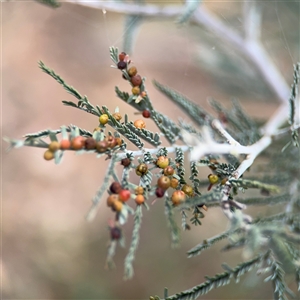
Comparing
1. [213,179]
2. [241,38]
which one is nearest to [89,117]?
[241,38]

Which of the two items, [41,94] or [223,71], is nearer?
[223,71]

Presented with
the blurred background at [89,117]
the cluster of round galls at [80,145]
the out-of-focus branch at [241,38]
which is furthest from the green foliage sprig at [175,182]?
the blurred background at [89,117]

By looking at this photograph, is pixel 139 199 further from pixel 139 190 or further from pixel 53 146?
pixel 53 146

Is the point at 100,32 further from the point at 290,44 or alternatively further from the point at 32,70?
the point at 290,44

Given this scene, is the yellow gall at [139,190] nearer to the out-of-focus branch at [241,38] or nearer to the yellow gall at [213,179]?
the yellow gall at [213,179]

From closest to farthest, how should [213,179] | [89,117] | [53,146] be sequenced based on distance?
1. [53,146]
2. [213,179]
3. [89,117]

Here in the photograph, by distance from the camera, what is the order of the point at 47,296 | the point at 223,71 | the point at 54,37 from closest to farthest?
1. the point at 223,71
2. the point at 47,296
3. the point at 54,37

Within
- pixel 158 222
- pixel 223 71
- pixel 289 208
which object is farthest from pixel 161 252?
pixel 289 208
